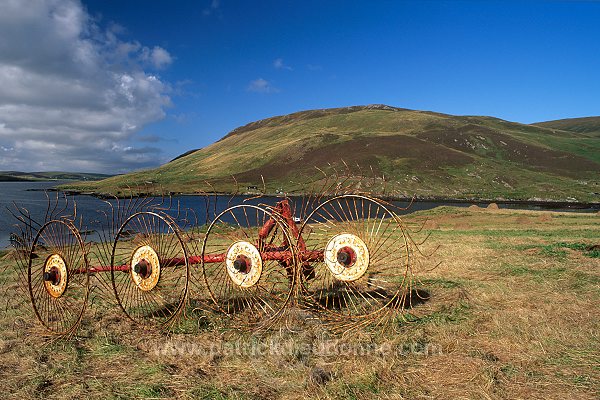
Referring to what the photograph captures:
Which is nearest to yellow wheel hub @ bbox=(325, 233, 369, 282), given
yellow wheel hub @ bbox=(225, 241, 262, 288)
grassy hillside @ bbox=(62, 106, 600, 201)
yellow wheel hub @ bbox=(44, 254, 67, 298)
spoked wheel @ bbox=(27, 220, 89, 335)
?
yellow wheel hub @ bbox=(225, 241, 262, 288)

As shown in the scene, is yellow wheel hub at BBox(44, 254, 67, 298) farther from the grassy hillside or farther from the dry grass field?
the grassy hillside

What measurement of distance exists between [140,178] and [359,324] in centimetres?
14120

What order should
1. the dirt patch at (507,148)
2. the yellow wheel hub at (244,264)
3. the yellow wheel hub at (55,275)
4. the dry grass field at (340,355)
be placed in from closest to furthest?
the dry grass field at (340,355), the yellow wheel hub at (244,264), the yellow wheel hub at (55,275), the dirt patch at (507,148)

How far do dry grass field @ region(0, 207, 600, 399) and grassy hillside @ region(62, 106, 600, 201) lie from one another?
5886 cm

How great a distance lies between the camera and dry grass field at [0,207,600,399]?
4848 millimetres

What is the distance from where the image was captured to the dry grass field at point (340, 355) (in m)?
4.85

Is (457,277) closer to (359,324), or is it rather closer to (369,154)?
(359,324)

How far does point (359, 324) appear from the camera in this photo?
263 inches

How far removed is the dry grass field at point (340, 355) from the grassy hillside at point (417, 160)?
193 feet

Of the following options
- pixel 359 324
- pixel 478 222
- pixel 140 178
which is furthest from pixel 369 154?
pixel 359 324

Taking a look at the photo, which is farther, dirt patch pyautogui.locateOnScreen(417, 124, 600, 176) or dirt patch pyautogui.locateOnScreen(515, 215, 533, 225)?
dirt patch pyautogui.locateOnScreen(417, 124, 600, 176)

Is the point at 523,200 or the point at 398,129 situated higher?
the point at 398,129

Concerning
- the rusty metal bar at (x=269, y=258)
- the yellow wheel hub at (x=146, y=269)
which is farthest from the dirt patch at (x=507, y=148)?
the yellow wheel hub at (x=146, y=269)

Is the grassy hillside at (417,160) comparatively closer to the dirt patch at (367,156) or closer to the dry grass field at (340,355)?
the dirt patch at (367,156)
